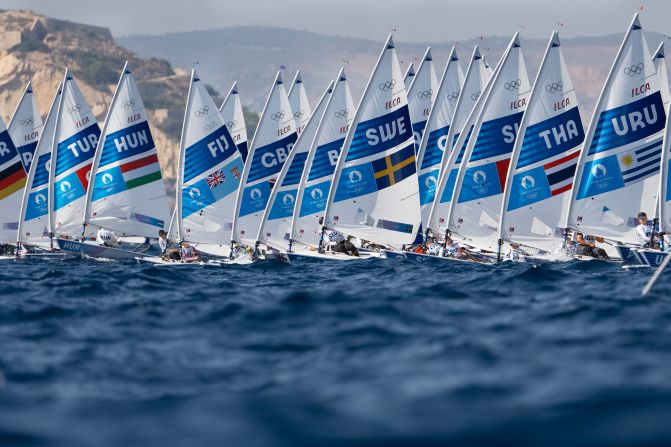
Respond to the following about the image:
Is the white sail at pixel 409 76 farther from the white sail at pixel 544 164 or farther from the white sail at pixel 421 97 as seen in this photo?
the white sail at pixel 544 164

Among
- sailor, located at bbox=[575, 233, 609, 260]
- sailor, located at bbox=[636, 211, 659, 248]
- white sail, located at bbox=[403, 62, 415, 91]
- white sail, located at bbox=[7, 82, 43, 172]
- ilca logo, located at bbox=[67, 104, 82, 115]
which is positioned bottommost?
sailor, located at bbox=[575, 233, 609, 260]

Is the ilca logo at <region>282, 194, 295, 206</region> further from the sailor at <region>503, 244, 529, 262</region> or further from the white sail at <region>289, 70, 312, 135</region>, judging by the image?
the white sail at <region>289, 70, 312, 135</region>

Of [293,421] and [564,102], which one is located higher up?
[564,102]

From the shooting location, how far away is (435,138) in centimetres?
4831

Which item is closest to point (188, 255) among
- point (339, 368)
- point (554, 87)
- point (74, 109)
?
point (74, 109)

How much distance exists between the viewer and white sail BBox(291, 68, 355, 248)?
39.5 metres

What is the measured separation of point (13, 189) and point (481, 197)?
61.8ft

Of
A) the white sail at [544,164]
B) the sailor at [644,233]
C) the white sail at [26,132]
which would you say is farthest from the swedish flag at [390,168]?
the white sail at [26,132]

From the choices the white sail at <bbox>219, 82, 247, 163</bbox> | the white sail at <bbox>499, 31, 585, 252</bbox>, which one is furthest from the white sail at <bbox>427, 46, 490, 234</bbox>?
the white sail at <bbox>219, 82, 247, 163</bbox>

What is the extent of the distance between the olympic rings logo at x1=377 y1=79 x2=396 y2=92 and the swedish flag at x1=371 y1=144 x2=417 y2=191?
208 centimetres

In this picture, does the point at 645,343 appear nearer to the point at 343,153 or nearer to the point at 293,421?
the point at 293,421

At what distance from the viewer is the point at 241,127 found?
158ft

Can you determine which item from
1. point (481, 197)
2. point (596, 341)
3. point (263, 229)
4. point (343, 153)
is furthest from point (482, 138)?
point (596, 341)

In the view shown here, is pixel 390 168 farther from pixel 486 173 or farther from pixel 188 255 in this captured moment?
pixel 188 255
